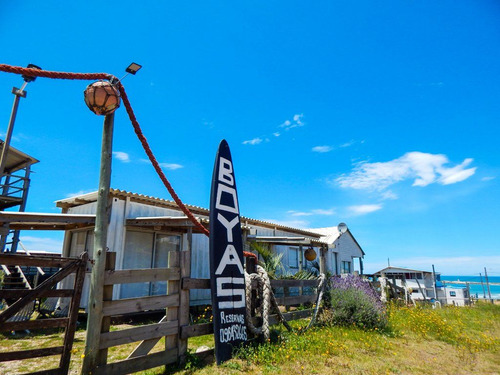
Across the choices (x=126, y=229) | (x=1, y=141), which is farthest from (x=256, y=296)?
(x=1, y=141)

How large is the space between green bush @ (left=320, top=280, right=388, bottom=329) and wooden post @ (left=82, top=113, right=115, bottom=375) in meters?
5.31

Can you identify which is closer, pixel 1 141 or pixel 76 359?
pixel 76 359

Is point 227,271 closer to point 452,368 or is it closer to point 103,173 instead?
point 103,173

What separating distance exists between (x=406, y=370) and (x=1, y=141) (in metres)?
18.2

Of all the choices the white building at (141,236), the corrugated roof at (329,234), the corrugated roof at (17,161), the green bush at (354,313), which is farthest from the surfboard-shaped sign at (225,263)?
the corrugated roof at (329,234)

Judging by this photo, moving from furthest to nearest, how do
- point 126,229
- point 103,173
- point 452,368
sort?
point 126,229
point 452,368
point 103,173

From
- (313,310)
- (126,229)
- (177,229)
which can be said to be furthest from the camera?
(177,229)

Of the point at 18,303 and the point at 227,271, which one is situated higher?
the point at 227,271

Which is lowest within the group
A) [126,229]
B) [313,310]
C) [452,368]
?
[452,368]

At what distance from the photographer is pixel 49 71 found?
3.47m

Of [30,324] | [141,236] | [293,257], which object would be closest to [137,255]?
[141,236]

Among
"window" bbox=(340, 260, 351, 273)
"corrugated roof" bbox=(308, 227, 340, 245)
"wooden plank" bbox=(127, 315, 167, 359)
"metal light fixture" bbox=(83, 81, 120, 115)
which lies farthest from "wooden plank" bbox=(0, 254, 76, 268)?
"window" bbox=(340, 260, 351, 273)

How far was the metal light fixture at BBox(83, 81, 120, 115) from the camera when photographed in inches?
156

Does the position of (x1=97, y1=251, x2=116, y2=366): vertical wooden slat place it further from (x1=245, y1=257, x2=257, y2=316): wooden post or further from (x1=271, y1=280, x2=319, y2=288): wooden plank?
(x1=271, y1=280, x2=319, y2=288): wooden plank
